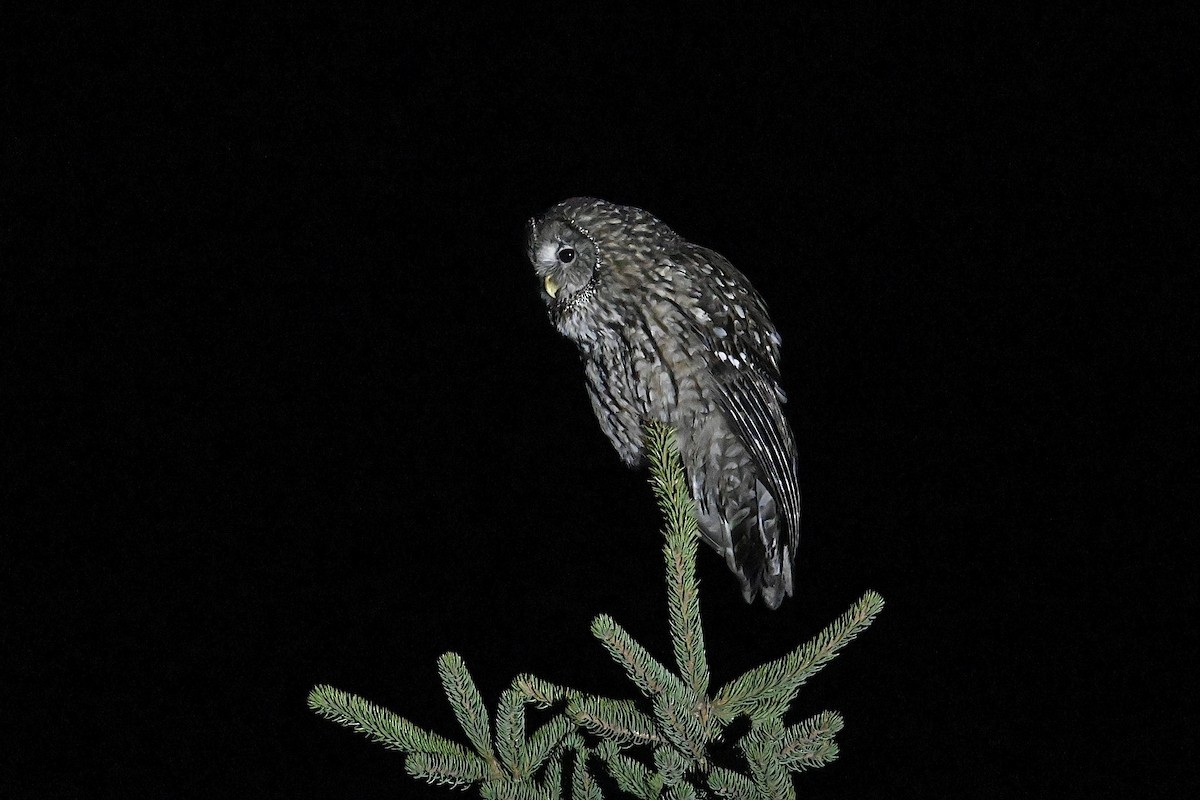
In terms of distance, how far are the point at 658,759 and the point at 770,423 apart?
105 cm

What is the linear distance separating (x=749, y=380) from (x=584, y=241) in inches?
19.8

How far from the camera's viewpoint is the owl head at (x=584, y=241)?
7.06 ft

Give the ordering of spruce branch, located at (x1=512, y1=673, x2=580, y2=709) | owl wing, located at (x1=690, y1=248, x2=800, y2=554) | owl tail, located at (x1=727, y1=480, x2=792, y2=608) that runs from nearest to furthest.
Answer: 1. spruce branch, located at (x1=512, y1=673, x2=580, y2=709)
2. owl wing, located at (x1=690, y1=248, x2=800, y2=554)
3. owl tail, located at (x1=727, y1=480, x2=792, y2=608)

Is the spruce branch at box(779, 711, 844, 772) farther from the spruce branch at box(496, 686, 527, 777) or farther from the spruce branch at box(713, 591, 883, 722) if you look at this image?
the spruce branch at box(496, 686, 527, 777)

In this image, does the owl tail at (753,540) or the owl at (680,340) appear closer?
the owl at (680,340)

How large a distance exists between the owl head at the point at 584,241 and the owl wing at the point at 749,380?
155 millimetres

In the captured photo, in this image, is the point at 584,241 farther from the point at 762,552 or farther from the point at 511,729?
the point at 511,729

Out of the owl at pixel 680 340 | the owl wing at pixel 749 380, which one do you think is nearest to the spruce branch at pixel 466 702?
the owl at pixel 680 340

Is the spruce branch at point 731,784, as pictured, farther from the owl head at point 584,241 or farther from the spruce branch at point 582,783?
the owl head at point 584,241

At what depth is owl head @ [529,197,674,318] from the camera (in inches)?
84.7

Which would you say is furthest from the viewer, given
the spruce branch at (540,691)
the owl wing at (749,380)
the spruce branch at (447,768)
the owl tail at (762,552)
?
the owl tail at (762,552)

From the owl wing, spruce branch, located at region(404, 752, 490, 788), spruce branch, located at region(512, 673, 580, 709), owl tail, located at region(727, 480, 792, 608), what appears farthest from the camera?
owl tail, located at region(727, 480, 792, 608)

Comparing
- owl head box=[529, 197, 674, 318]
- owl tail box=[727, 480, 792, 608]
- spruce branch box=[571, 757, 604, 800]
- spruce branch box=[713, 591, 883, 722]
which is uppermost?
owl head box=[529, 197, 674, 318]

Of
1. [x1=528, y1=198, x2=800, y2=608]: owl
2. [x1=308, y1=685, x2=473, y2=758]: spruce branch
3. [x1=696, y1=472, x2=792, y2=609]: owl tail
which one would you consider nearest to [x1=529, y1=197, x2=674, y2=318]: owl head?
[x1=528, y1=198, x2=800, y2=608]: owl
